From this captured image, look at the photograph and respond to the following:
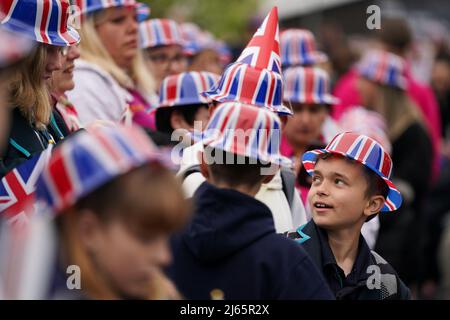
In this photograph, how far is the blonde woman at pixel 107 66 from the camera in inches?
243

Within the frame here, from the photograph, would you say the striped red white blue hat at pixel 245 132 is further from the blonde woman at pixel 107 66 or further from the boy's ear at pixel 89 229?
the blonde woman at pixel 107 66

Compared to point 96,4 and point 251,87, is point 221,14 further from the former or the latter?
point 251,87

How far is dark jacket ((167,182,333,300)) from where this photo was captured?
3.62 meters

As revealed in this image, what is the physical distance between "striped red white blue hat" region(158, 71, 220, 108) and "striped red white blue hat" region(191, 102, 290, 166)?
2.05 m

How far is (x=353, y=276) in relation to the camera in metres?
4.64

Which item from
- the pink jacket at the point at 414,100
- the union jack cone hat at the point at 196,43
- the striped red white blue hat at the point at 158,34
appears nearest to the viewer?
the striped red white blue hat at the point at 158,34

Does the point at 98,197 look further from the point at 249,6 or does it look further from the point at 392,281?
the point at 249,6

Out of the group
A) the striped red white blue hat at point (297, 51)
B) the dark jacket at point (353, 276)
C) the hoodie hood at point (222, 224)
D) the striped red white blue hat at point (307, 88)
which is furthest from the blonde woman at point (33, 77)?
the striped red white blue hat at point (297, 51)

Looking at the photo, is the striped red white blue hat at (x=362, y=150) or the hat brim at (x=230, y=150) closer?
the hat brim at (x=230, y=150)

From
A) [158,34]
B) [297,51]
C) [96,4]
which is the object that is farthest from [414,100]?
[96,4]

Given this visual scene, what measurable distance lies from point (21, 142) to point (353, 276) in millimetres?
1613

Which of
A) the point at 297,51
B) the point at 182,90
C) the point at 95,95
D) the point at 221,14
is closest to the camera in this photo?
the point at 182,90

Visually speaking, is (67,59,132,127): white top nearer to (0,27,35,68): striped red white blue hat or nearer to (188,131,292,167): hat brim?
(188,131,292,167): hat brim

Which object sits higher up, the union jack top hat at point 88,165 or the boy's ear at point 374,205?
the union jack top hat at point 88,165
